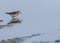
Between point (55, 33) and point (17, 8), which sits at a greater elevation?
point (17, 8)

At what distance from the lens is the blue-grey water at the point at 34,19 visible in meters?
2.40

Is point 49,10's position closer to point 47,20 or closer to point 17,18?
point 47,20

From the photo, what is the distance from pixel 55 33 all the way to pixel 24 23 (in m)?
0.35

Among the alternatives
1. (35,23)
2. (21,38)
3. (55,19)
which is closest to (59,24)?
(55,19)

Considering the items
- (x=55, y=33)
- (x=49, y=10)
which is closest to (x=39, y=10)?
(x=49, y=10)

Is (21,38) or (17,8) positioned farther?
(17,8)

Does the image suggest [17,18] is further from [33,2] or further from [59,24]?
[59,24]

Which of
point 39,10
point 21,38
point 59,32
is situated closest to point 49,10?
point 39,10

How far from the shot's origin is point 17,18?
2523mm

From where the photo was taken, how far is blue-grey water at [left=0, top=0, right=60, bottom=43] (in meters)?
2.40

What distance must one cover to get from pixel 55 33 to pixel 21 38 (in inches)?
13.7

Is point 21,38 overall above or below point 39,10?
below

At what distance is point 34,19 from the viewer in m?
2.53

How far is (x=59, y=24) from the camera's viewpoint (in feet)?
8.09
